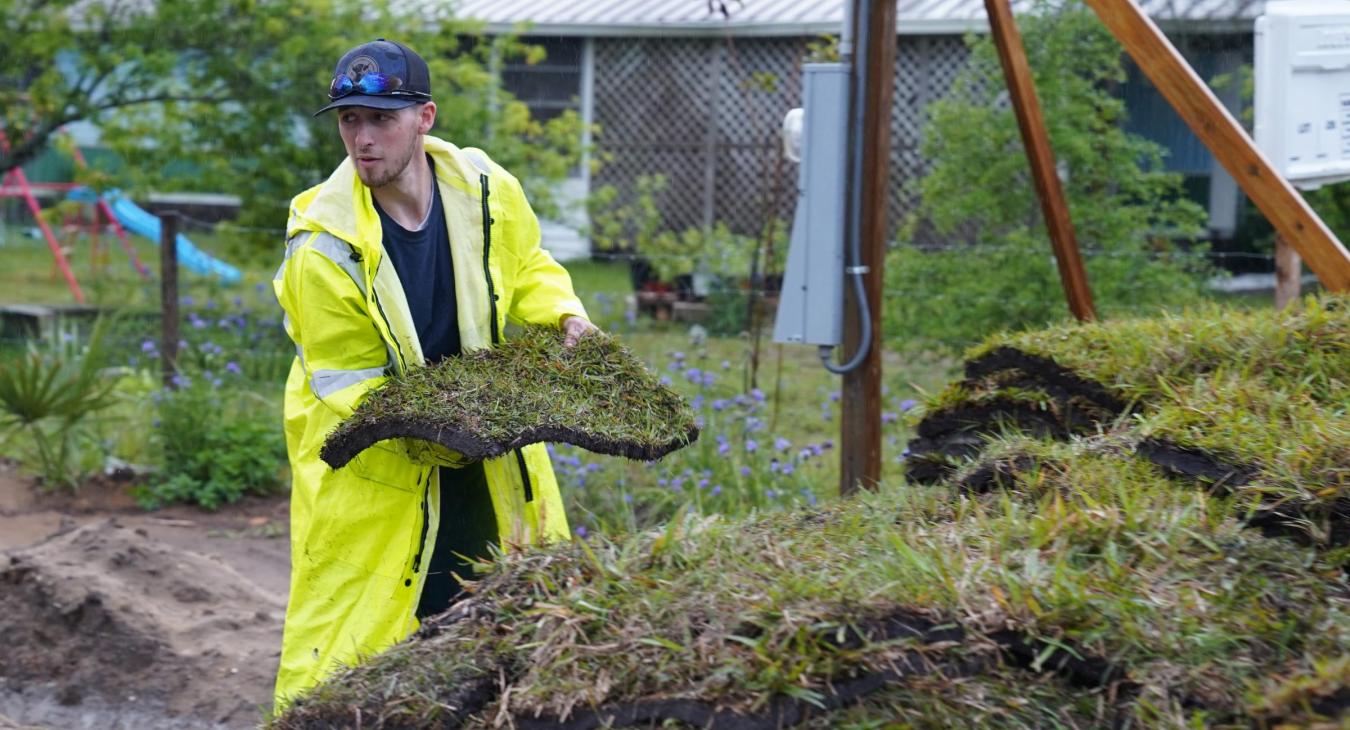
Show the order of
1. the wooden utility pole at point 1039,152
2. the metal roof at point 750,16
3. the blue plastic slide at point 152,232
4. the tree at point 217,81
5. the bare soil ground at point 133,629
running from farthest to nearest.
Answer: the blue plastic slide at point 152,232 < the metal roof at point 750,16 < the tree at point 217,81 < the wooden utility pole at point 1039,152 < the bare soil ground at point 133,629

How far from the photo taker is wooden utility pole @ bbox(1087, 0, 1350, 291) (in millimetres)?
4582

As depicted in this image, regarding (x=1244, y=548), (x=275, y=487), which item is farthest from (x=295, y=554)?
(x=275, y=487)

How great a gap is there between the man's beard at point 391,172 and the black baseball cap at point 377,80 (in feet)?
0.38

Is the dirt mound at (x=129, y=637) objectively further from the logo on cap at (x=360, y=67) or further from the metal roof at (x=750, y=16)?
the metal roof at (x=750, y=16)

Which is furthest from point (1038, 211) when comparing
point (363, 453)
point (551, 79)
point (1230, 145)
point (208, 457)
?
point (551, 79)

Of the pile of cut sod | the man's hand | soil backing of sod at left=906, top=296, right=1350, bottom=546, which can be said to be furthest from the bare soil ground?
the pile of cut sod

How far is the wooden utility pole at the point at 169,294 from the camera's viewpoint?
28.7ft

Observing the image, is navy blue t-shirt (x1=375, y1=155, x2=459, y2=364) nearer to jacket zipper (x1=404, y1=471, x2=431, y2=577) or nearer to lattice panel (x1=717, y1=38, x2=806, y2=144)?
jacket zipper (x1=404, y1=471, x2=431, y2=577)

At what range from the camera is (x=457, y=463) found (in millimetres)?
3654

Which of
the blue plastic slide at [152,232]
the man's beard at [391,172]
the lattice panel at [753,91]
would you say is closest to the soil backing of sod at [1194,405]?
the man's beard at [391,172]

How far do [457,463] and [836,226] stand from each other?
2.18 meters

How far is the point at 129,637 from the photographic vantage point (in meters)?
5.41

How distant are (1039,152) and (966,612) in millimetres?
3616

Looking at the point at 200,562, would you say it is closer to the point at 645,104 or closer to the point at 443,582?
the point at 443,582
